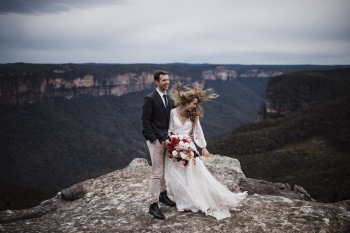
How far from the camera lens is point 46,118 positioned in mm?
145875

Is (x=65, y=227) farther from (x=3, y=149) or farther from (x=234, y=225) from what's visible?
(x=3, y=149)

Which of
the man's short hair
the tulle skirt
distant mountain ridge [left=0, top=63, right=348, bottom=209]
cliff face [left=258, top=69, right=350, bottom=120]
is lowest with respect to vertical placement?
distant mountain ridge [left=0, top=63, right=348, bottom=209]

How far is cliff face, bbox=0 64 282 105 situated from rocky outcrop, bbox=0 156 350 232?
103322 millimetres

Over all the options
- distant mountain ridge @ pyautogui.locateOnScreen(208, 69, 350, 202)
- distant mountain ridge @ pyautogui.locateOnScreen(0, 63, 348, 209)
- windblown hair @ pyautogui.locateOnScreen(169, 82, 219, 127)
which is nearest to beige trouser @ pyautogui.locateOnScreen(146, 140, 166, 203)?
windblown hair @ pyautogui.locateOnScreen(169, 82, 219, 127)

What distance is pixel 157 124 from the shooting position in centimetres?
734

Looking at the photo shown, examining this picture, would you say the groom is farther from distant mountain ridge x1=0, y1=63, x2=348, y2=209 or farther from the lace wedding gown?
distant mountain ridge x1=0, y1=63, x2=348, y2=209

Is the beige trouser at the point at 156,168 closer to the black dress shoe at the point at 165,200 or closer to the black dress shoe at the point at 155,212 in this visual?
the black dress shoe at the point at 155,212

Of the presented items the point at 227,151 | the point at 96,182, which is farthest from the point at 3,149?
the point at 96,182

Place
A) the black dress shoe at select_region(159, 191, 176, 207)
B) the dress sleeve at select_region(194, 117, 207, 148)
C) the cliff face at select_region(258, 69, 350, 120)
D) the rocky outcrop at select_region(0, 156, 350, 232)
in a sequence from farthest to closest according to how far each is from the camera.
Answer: the cliff face at select_region(258, 69, 350, 120)
the black dress shoe at select_region(159, 191, 176, 207)
the dress sleeve at select_region(194, 117, 207, 148)
the rocky outcrop at select_region(0, 156, 350, 232)

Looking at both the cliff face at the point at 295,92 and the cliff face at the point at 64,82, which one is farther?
the cliff face at the point at 64,82

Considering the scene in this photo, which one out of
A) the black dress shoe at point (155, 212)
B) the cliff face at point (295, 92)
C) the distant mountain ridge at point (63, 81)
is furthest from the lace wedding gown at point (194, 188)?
the distant mountain ridge at point (63, 81)

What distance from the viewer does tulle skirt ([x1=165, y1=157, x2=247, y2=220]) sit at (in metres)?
7.33

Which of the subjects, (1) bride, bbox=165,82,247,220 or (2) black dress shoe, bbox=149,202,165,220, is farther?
(1) bride, bbox=165,82,247,220

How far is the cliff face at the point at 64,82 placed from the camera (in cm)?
13325
